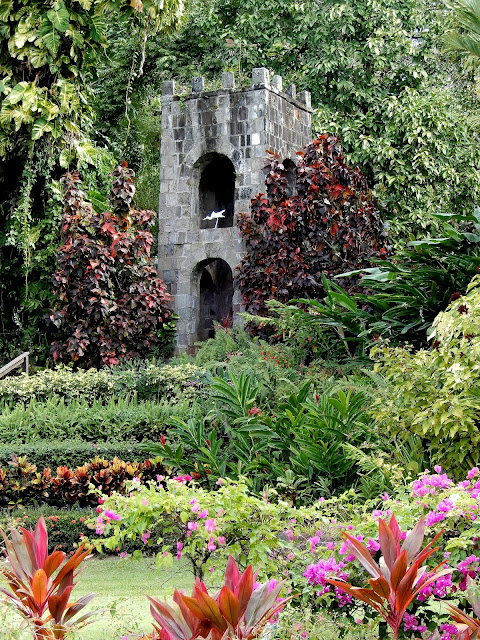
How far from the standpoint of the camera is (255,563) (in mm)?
4117

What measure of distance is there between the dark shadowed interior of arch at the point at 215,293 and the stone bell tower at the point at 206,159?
50 cm

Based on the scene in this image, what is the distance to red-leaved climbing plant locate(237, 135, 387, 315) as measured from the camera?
12.6m

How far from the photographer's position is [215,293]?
639 inches

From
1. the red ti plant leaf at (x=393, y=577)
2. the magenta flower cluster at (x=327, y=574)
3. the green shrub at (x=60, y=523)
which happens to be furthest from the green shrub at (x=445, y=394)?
the green shrub at (x=60, y=523)

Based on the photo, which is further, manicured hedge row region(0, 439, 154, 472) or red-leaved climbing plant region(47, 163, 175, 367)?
red-leaved climbing plant region(47, 163, 175, 367)

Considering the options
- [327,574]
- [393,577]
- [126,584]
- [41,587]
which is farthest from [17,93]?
[393,577]

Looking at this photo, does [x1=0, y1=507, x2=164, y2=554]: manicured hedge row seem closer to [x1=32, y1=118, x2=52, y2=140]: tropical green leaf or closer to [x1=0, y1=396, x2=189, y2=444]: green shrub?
[x1=0, y1=396, x2=189, y2=444]: green shrub

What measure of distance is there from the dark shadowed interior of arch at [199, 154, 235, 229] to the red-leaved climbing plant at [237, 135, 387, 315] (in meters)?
2.37

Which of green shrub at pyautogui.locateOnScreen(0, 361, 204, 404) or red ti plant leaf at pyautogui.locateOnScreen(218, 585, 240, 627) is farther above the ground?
green shrub at pyautogui.locateOnScreen(0, 361, 204, 404)

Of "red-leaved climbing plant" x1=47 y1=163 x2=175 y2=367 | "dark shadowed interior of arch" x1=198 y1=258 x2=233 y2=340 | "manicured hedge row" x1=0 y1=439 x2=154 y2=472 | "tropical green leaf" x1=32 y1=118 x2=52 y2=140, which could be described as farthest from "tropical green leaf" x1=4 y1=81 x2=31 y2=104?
"manicured hedge row" x1=0 y1=439 x2=154 y2=472

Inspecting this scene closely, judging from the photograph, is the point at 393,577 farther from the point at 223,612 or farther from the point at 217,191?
the point at 217,191

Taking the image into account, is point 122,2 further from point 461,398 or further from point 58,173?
point 461,398

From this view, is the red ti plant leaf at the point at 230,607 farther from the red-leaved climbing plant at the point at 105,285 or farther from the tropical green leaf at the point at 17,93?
the tropical green leaf at the point at 17,93

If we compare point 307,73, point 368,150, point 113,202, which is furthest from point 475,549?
point 307,73
